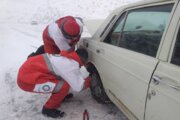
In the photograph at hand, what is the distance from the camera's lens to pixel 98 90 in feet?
Result: 15.0

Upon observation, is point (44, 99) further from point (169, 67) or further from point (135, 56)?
point (169, 67)

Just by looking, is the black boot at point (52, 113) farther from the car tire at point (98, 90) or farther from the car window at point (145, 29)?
the car window at point (145, 29)

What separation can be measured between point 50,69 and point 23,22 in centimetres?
1104

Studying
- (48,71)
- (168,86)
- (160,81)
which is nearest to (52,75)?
(48,71)

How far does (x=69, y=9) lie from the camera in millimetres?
16781

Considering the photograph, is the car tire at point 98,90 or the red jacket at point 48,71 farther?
the car tire at point 98,90

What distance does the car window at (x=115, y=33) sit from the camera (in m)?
4.03

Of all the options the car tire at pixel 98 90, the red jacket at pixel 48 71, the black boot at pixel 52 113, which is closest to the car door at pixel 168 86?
the red jacket at pixel 48 71

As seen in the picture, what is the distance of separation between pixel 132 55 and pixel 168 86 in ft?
2.63

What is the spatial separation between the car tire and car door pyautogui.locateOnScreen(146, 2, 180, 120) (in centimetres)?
169

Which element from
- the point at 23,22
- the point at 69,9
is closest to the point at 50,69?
the point at 23,22

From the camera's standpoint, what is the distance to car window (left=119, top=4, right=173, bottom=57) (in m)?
2.94

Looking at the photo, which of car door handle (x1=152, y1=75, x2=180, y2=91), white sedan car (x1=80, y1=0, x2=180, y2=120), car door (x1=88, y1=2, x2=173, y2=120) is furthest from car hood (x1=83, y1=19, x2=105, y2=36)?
car door handle (x1=152, y1=75, x2=180, y2=91)

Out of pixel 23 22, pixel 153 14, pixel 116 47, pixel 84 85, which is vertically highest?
pixel 153 14
